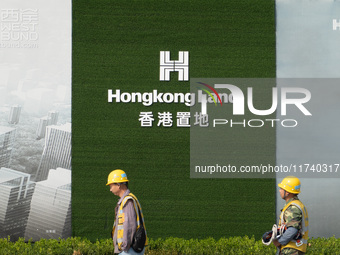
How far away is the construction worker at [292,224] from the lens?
7102 mm

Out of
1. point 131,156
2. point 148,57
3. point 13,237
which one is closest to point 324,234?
point 131,156

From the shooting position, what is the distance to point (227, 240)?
10.1 meters

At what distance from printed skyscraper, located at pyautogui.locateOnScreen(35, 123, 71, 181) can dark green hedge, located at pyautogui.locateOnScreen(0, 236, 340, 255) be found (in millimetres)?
1306

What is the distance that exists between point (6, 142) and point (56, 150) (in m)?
0.91

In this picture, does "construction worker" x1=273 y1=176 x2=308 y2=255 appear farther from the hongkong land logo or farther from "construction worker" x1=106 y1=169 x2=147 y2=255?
the hongkong land logo

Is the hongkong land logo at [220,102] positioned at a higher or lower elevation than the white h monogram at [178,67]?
lower

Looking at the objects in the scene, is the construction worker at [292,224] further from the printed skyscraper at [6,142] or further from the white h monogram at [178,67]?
the printed skyscraper at [6,142]

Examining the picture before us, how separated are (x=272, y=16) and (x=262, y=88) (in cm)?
133

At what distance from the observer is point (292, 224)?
A: 710cm

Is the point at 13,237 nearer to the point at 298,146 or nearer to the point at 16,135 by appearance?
the point at 16,135

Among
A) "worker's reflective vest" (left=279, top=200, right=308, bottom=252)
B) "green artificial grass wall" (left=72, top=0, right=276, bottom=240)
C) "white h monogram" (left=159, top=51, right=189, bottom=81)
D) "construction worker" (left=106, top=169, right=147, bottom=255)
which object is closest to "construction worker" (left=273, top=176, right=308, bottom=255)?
"worker's reflective vest" (left=279, top=200, right=308, bottom=252)

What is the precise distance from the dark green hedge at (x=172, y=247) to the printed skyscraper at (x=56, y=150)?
1306 mm

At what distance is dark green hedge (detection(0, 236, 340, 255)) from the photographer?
947 cm

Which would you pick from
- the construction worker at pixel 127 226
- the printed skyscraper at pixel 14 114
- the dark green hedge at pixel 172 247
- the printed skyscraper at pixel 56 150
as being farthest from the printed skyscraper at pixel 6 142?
the construction worker at pixel 127 226
